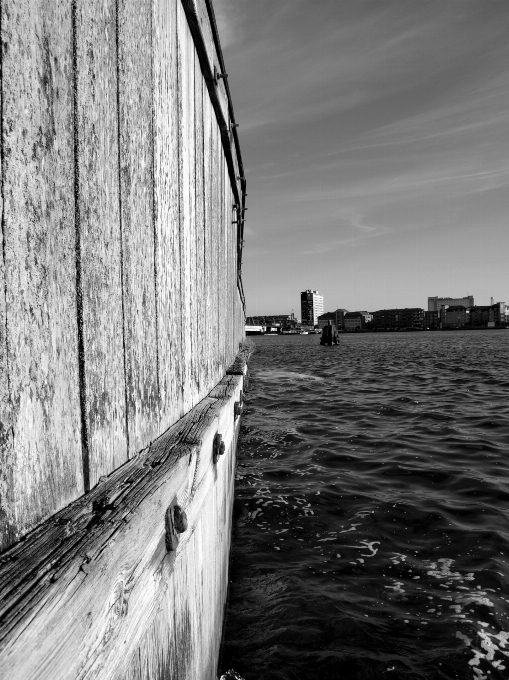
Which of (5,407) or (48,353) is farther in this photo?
(48,353)

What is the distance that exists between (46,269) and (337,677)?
2749 millimetres

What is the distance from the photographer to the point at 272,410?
34.3ft

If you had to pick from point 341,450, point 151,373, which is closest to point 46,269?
point 151,373

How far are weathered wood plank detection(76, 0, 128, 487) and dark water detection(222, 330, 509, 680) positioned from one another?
2127 mm

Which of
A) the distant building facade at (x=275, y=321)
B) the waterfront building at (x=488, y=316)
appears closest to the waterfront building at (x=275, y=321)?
the distant building facade at (x=275, y=321)

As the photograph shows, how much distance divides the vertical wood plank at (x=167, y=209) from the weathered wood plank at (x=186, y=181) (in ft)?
0.22

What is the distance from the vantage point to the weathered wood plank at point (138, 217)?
Answer: 137 cm

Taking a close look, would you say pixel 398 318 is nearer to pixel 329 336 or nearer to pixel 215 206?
pixel 329 336

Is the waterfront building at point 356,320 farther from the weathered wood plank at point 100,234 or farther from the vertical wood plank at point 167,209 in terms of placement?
the weathered wood plank at point 100,234

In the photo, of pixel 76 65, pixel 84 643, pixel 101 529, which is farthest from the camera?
pixel 76 65

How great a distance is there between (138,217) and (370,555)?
3.48 m

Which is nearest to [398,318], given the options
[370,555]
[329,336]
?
[329,336]

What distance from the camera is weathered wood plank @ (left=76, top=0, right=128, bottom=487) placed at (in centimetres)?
111

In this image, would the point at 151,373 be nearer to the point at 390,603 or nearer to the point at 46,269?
the point at 46,269
